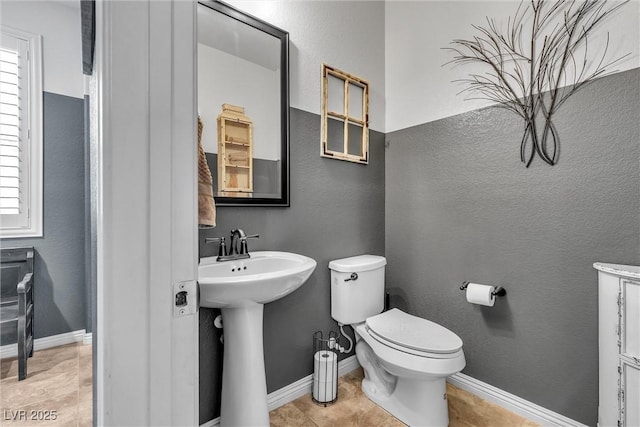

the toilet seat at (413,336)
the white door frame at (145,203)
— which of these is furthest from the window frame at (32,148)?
the toilet seat at (413,336)

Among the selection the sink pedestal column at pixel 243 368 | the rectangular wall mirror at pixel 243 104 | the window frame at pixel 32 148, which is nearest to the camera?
the window frame at pixel 32 148

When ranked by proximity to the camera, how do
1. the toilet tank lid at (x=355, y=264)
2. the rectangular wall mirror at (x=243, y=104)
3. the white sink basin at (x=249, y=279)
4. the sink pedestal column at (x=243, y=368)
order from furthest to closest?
the toilet tank lid at (x=355, y=264), the rectangular wall mirror at (x=243, y=104), the sink pedestal column at (x=243, y=368), the white sink basin at (x=249, y=279)

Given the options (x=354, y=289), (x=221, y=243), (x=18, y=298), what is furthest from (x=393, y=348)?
(x=18, y=298)

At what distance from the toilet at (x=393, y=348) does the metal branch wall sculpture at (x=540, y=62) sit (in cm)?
105

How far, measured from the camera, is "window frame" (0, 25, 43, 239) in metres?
1.22

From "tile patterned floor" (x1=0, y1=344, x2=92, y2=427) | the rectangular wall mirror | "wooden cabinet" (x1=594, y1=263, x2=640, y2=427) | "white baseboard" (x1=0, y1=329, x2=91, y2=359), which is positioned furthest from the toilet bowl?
"white baseboard" (x1=0, y1=329, x2=91, y2=359)

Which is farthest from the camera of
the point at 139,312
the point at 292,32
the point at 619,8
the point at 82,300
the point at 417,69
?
the point at 417,69

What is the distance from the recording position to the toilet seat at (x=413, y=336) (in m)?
1.41

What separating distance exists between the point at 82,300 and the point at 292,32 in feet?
5.81

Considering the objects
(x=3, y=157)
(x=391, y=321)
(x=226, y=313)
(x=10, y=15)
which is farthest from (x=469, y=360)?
(x=10, y=15)

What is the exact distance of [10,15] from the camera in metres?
1.22

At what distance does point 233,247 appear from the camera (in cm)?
147

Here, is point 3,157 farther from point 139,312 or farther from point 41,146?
point 139,312

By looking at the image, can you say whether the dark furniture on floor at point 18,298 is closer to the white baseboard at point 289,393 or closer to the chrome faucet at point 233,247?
the chrome faucet at point 233,247
